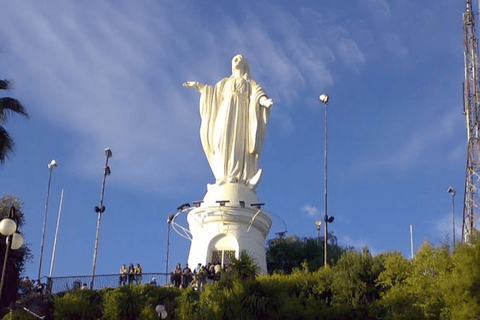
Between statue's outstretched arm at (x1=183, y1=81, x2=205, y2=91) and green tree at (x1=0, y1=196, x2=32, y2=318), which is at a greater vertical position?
statue's outstretched arm at (x1=183, y1=81, x2=205, y2=91)

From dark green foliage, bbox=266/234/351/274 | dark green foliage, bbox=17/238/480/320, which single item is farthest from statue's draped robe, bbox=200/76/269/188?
dark green foliage, bbox=266/234/351/274

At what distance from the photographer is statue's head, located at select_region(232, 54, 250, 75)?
38.4 meters

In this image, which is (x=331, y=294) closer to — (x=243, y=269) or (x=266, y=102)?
(x=243, y=269)

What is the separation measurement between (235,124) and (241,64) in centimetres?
325

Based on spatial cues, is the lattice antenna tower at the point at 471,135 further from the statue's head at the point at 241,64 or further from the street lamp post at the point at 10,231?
the street lamp post at the point at 10,231

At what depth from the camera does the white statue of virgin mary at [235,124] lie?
36.6 m

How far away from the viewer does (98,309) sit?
2752cm

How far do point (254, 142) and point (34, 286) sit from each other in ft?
39.0

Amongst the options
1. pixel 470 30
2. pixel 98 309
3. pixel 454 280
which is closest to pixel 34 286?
pixel 98 309

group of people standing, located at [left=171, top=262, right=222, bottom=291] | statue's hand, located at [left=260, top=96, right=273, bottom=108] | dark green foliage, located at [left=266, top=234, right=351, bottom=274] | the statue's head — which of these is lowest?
group of people standing, located at [left=171, top=262, right=222, bottom=291]

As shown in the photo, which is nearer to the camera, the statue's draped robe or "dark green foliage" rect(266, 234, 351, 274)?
the statue's draped robe

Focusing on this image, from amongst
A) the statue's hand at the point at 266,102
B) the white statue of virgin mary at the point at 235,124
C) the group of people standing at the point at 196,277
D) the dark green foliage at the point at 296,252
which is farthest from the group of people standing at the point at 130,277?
the dark green foliage at the point at 296,252

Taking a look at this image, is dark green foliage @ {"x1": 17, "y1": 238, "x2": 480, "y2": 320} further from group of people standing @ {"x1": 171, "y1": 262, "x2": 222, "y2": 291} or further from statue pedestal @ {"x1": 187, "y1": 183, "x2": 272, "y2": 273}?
statue pedestal @ {"x1": 187, "y1": 183, "x2": 272, "y2": 273}

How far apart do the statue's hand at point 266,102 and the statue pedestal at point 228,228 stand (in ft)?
14.2
